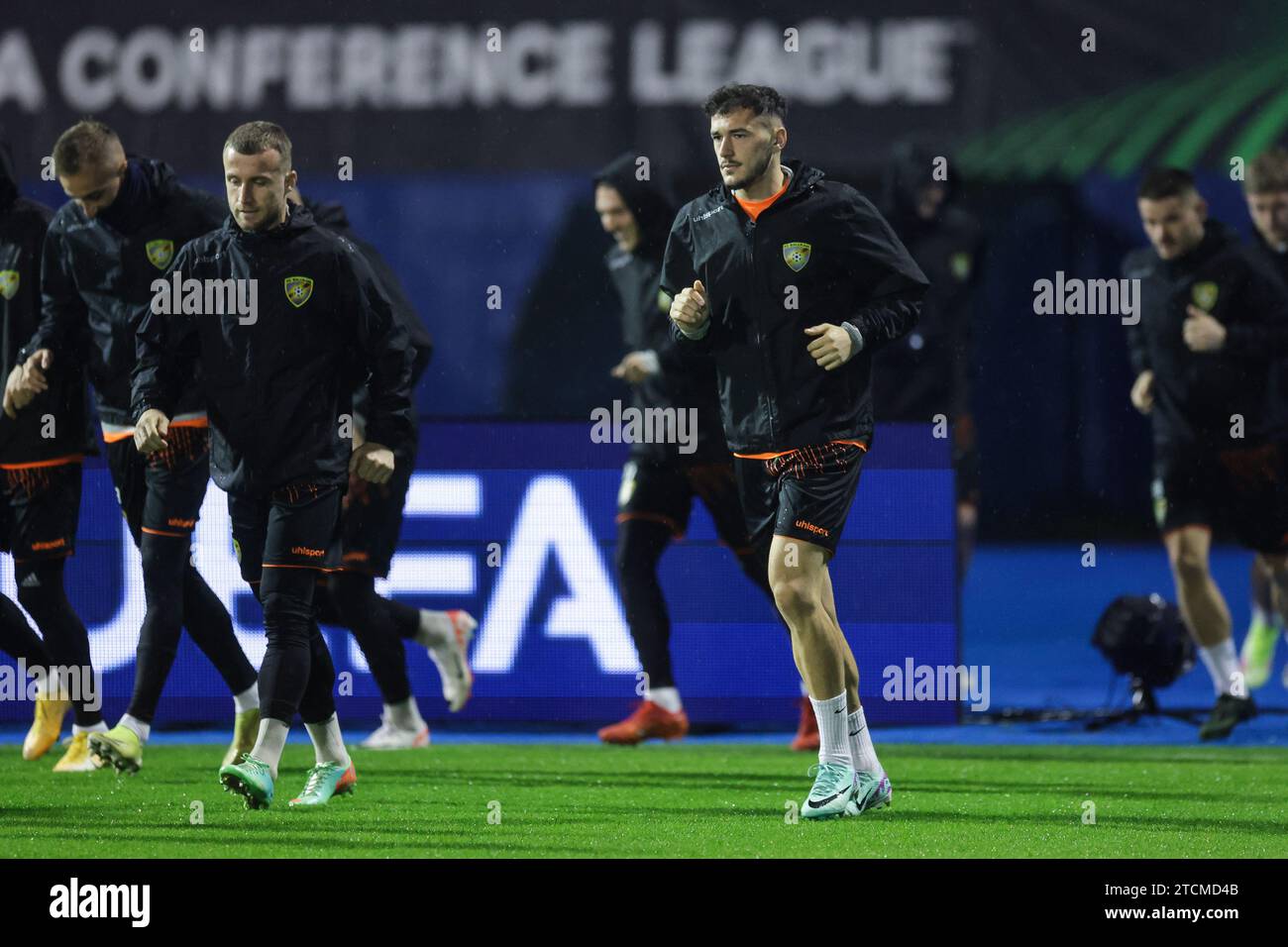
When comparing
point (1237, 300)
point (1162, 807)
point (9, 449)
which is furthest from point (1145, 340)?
point (9, 449)

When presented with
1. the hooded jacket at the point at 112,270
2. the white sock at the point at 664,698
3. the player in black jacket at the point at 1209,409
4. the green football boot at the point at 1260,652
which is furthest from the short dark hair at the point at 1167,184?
the hooded jacket at the point at 112,270

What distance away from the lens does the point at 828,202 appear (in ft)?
19.8

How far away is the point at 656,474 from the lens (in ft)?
26.6

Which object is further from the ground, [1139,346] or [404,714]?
[1139,346]

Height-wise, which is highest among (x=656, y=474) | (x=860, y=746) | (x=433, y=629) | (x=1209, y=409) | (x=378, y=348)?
(x=378, y=348)

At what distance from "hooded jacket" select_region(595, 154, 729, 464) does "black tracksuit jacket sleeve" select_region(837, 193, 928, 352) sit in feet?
6.24

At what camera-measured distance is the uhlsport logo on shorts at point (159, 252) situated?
7.04 metres

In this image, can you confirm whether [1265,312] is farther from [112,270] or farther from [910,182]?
[112,270]

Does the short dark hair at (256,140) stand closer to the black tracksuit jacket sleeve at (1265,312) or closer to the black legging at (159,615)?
the black legging at (159,615)

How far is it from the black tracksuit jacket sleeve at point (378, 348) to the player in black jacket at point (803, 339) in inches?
31.3

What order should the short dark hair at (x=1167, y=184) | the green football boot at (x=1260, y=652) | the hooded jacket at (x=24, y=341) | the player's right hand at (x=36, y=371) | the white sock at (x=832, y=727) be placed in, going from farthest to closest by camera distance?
the green football boot at (x=1260, y=652) → the short dark hair at (x=1167, y=184) → the hooded jacket at (x=24, y=341) → the player's right hand at (x=36, y=371) → the white sock at (x=832, y=727)

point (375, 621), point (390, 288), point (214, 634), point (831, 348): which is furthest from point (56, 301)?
point (831, 348)

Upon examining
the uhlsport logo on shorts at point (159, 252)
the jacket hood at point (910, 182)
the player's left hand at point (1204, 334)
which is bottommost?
the player's left hand at point (1204, 334)

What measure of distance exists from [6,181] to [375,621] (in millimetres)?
2017
